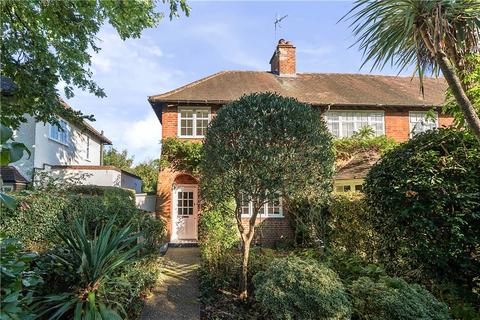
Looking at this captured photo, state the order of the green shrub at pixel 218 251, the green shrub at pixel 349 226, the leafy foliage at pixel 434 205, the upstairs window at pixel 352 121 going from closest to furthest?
the leafy foliage at pixel 434 205 < the green shrub at pixel 218 251 < the green shrub at pixel 349 226 < the upstairs window at pixel 352 121

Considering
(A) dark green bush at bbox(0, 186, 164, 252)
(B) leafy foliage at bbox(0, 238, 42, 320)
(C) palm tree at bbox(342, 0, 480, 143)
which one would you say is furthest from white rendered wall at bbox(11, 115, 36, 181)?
(C) palm tree at bbox(342, 0, 480, 143)

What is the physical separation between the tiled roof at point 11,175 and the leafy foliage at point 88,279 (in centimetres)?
862

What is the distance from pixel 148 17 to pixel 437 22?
207 inches

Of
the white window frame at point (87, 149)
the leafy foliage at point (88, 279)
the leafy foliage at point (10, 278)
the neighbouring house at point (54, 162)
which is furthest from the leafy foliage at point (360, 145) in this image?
the white window frame at point (87, 149)

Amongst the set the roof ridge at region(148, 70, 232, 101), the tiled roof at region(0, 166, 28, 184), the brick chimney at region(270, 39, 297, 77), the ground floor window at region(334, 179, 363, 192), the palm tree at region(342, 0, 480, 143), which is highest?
the brick chimney at region(270, 39, 297, 77)

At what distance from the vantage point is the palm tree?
14.3ft

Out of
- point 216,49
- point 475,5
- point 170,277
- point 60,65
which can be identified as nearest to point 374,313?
point 475,5

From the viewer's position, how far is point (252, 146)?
20.2 ft

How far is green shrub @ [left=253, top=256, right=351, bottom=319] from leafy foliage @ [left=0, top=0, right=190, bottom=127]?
5161 mm

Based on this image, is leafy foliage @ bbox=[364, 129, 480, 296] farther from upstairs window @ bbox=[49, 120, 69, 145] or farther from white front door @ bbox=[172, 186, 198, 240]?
→ upstairs window @ bbox=[49, 120, 69, 145]

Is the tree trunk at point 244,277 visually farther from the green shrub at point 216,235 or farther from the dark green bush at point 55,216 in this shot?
the dark green bush at point 55,216

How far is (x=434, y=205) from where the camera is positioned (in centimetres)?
507

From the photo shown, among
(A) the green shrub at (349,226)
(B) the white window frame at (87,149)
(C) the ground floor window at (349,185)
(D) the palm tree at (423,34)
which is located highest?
(B) the white window frame at (87,149)

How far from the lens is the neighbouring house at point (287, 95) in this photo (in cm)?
1465
